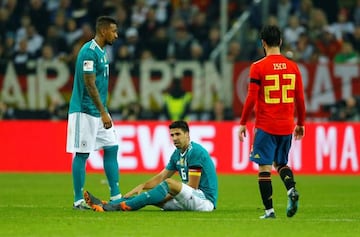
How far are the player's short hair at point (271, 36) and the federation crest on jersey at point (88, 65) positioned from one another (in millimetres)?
2259

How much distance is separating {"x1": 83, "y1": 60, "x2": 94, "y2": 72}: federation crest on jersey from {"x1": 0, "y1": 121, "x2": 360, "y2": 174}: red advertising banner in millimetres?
9401

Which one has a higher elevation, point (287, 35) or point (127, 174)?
point (287, 35)

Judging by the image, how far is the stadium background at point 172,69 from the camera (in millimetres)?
23234

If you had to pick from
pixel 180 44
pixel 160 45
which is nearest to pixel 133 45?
pixel 160 45

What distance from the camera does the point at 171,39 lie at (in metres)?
27.0

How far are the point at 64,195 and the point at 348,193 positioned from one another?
4.36 m

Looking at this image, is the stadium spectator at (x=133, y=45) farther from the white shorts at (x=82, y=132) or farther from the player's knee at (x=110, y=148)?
the white shorts at (x=82, y=132)

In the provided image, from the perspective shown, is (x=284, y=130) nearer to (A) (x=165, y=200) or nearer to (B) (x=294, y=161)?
(A) (x=165, y=200)

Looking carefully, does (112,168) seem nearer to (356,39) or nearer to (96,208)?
(96,208)

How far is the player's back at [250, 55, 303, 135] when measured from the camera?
12.4 m

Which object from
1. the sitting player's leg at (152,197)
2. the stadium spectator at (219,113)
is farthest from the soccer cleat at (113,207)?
the stadium spectator at (219,113)

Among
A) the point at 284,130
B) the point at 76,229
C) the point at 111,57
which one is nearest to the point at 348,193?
the point at 284,130

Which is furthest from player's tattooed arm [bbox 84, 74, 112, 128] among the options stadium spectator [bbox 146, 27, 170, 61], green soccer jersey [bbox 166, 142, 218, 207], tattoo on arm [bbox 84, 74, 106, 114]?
stadium spectator [bbox 146, 27, 170, 61]

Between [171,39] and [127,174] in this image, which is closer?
[127,174]
